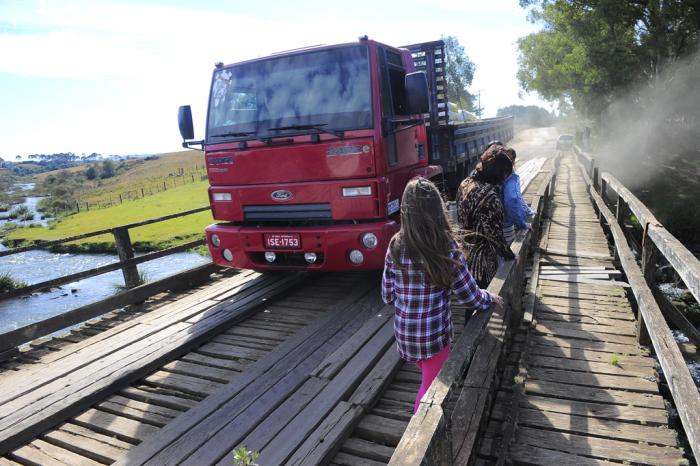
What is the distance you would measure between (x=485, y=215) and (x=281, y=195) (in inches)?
A: 94.2

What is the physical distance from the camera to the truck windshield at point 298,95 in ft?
16.8

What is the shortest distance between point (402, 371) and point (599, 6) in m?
19.0

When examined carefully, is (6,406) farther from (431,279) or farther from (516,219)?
(516,219)

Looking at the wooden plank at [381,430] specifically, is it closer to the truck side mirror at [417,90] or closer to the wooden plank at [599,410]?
the wooden plank at [599,410]

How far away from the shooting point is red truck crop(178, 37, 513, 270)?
5.01 metres

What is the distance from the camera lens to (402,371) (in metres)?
4.05

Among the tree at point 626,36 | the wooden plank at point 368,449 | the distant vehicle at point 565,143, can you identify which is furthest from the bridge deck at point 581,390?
the distant vehicle at point 565,143

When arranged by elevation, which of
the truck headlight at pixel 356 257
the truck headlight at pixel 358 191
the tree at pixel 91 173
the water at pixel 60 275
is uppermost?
the truck headlight at pixel 358 191

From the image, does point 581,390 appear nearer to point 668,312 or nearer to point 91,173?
point 668,312

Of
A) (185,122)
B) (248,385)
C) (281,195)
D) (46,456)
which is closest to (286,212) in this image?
(281,195)

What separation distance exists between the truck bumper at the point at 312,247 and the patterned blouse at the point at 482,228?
1249 millimetres

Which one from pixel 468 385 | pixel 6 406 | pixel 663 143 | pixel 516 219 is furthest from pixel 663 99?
pixel 6 406

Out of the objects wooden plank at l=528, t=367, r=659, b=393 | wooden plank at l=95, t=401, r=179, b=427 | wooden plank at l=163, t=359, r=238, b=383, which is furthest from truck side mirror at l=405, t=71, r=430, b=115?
wooden plank at l=95, t=401, r=179, b=427

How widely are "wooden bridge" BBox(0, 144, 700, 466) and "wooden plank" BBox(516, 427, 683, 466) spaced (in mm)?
11
